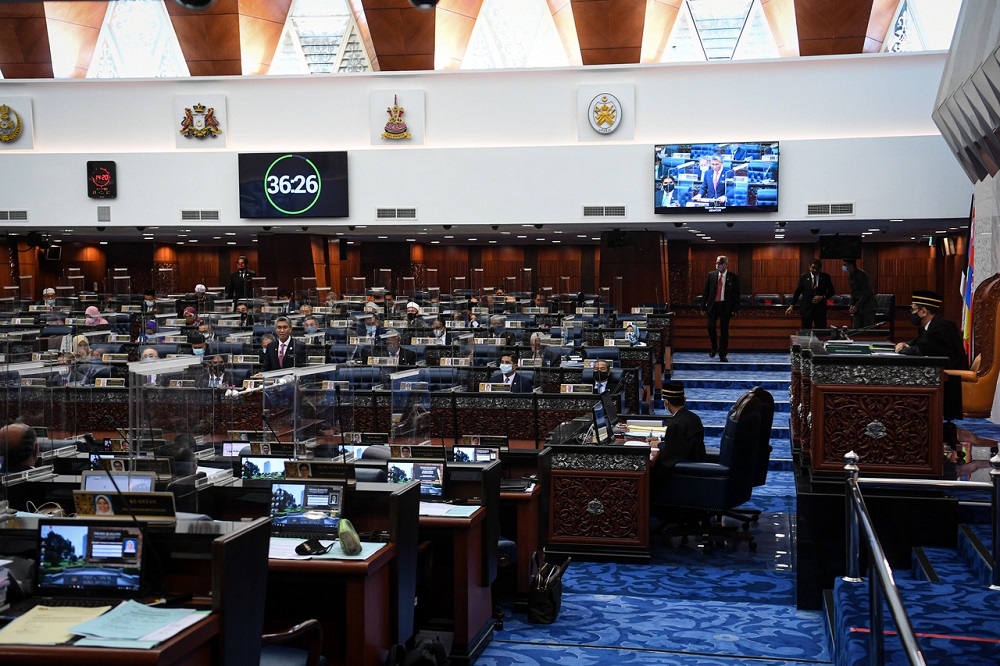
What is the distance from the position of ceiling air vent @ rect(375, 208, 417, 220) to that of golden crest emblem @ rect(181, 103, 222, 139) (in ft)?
11.4

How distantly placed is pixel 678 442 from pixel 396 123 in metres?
11.8

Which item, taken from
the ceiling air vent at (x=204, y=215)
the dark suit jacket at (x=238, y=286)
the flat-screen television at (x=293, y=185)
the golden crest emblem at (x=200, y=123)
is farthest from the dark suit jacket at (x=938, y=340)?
the golden crest emblem at (x=200, y=123)

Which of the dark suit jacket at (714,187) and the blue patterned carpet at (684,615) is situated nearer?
the blue patterned carpet at (684,615)

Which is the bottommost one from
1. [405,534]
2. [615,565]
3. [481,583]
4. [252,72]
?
[615,565]

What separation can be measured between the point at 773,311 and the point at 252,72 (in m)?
11.6

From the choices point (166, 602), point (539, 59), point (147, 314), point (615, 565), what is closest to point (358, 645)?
point (166, 602)

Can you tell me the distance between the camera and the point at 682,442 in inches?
290

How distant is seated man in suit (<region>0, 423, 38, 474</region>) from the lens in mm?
4672

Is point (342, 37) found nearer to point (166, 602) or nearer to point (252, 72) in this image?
point (252, 72)

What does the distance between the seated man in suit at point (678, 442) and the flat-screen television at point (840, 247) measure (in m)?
12.2

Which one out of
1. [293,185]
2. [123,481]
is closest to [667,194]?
[293,185]

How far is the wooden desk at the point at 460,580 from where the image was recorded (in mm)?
4586

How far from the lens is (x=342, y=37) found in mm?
19047

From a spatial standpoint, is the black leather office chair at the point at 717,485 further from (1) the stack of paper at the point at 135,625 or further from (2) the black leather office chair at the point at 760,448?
(1) the stack of paper at the point at 135,625
